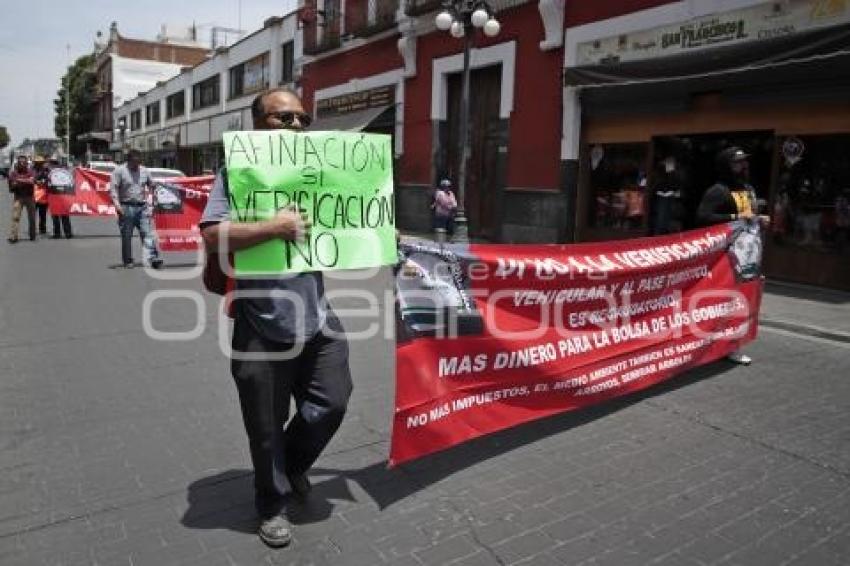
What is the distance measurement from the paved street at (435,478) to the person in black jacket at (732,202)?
4.09 feet

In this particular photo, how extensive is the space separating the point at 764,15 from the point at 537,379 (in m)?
8.98

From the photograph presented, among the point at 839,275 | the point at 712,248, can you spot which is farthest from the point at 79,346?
the point at 839,275

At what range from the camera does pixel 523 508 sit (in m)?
3.51

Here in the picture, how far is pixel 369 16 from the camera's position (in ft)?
75.4

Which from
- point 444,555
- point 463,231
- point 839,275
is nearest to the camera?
point 444,555

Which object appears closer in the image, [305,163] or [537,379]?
[305,163]

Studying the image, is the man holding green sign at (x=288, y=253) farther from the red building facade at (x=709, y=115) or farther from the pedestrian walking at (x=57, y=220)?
the pedestrian walking at (x=57, y=220)

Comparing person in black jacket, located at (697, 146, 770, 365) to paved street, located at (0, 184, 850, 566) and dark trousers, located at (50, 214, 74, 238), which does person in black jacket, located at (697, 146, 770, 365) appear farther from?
dark trousers, located at (50, 214, 74, 238)

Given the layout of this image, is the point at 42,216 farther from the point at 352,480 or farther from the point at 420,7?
the point at 352,480

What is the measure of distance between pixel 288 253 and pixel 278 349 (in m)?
0.41

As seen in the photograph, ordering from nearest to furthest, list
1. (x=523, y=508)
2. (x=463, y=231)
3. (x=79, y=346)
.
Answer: (x=523, y=508) < (x=79, y=346) < (x=463, y=231)

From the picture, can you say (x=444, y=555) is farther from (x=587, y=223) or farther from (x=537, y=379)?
(x=587, y=223)

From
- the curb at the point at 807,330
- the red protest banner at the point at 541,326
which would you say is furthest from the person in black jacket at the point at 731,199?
the curb at the point at 807,330

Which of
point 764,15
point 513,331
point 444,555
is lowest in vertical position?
point 444,555
